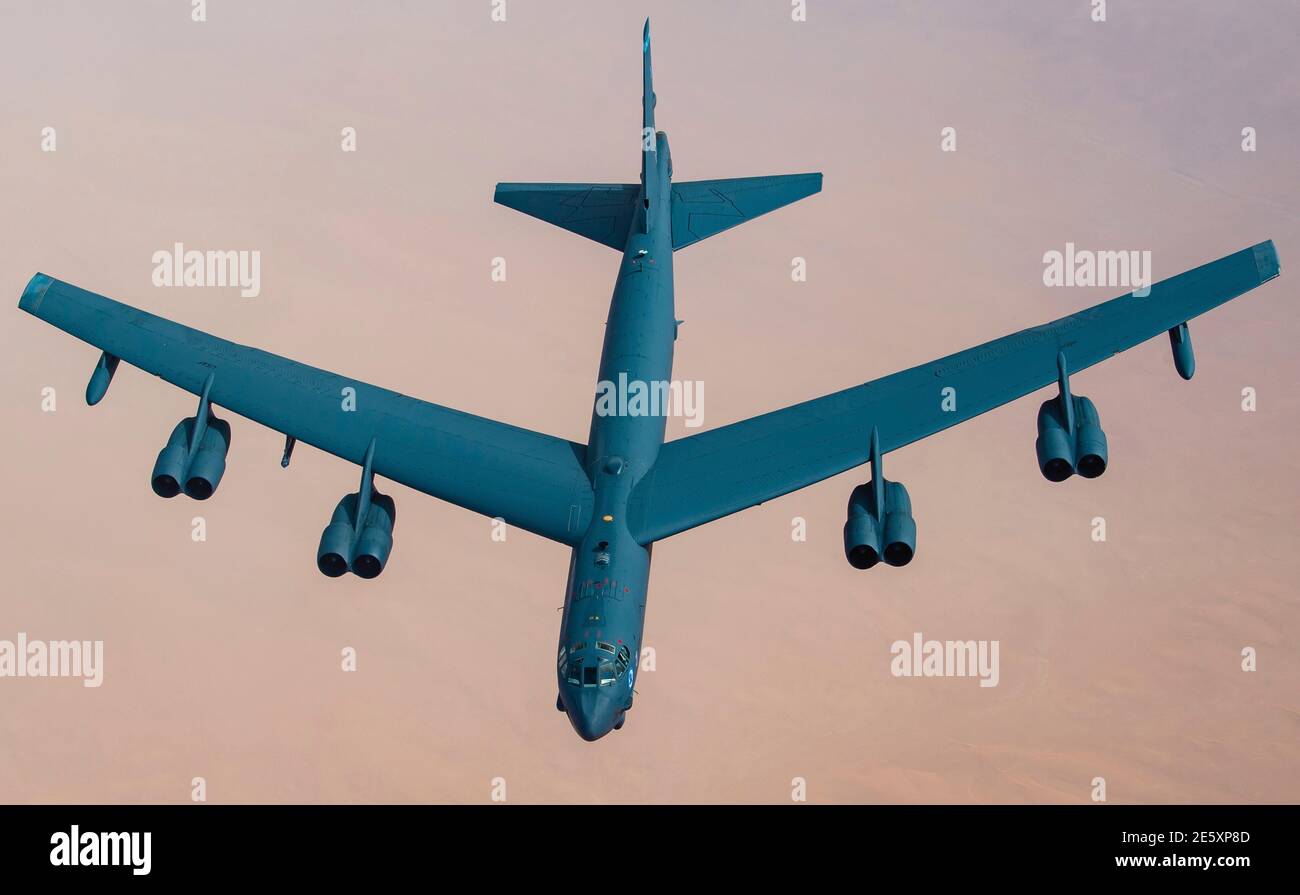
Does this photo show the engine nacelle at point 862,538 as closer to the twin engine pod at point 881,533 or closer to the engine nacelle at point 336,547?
the twin engine pod at point 881,533

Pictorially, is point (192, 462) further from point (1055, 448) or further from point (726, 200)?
point (1055, 448)

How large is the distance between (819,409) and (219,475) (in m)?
16.3

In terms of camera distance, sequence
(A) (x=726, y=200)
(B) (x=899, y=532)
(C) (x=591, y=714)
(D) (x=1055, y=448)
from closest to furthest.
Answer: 1. (C) (x=591, y=714)
2. (B) (x=899, y=532)
3. (D) (x=1055, y=448)
4. (A) (x=726, y=200)

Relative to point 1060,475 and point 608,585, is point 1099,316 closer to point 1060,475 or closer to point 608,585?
point 1060,475

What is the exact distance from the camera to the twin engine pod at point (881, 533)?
43.5 m

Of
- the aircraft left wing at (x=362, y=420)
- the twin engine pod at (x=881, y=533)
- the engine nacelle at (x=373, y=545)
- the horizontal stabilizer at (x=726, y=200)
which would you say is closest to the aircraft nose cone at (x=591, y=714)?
the aircraft left wing at (x=362, y=420)

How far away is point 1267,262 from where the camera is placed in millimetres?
48438

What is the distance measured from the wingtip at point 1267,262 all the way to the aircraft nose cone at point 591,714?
→ 22.8 metres

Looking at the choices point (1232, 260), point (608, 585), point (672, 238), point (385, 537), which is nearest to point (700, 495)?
point (608, 585)

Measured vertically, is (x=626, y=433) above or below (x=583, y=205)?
below

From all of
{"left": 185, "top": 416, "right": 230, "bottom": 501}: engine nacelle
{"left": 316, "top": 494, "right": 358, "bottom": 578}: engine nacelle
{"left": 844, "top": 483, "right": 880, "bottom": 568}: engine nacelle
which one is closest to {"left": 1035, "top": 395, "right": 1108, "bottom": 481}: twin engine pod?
{"left": 844, "top": 483, "right": 880, "bottom": 568}: engine nacelle

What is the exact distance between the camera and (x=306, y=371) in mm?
47938

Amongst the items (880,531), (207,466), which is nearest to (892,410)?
(880,531)

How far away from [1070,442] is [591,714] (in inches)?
610
